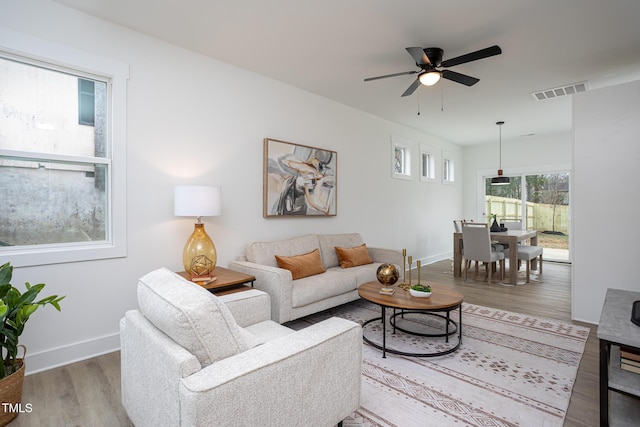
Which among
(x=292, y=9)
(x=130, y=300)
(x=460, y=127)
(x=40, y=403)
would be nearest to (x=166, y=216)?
(x=130, y=300)

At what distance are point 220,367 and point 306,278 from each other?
217cm

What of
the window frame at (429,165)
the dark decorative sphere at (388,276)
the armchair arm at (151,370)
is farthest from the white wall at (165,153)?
the window frame at (429,165)

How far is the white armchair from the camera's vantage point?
112cm

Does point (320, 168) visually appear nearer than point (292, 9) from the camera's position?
No

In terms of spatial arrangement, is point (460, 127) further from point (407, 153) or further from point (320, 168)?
point (320, 168)

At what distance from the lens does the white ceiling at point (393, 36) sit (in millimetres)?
2477

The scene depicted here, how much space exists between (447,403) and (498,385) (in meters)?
0.46

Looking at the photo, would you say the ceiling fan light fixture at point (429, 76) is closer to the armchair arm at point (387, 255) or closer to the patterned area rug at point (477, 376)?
the armchair arm at point (387, 255)

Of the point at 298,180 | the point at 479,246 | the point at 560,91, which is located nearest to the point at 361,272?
the point at 298,180

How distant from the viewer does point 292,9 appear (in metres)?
2.51

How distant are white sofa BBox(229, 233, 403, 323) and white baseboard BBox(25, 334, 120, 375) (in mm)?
1194

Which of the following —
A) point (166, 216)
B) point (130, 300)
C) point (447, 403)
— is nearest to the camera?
point (447, 403)

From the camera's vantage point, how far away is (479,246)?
5102 millimetres

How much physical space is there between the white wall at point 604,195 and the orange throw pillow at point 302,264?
9.10 feet
